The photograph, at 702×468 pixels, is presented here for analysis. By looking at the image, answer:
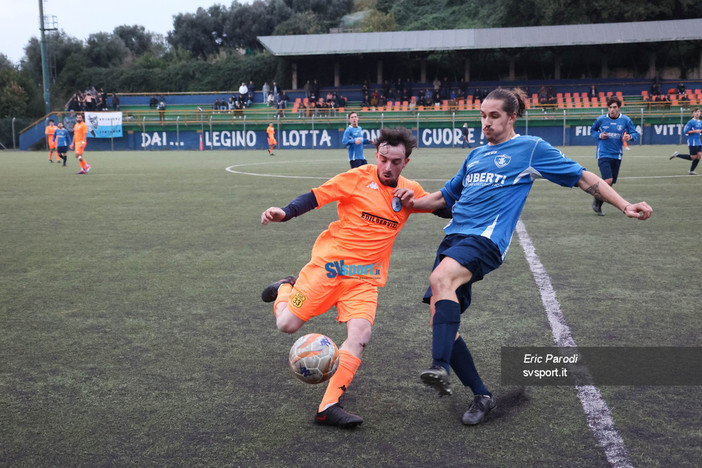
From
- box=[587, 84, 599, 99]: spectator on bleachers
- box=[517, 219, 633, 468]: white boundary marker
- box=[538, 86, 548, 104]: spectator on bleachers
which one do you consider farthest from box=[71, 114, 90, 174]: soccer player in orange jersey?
box=[587, 84, 599, 99]: spectator on bleachers

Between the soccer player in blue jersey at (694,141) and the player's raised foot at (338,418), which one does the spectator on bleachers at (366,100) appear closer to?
the soccer player in blue jersey at (694,141)

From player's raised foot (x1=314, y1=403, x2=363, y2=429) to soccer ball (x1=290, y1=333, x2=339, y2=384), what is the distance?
0.17 m

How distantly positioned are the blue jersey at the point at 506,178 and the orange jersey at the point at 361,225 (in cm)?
A: 41

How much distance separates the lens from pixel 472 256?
372cm

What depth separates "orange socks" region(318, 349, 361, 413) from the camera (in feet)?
12.2

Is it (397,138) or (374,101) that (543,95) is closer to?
(374,101)

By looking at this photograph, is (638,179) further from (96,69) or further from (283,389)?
(96,69)

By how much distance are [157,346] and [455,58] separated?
52603 millimetres

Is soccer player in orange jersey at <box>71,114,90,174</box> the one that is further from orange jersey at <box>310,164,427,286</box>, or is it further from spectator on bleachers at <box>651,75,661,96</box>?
spectator on bleachers at <box>651,75,661,96</box>

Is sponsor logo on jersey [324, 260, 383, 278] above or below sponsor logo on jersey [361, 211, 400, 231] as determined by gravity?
A: below

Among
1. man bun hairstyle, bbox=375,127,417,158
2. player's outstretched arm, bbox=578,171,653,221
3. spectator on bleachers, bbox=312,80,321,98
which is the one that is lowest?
player's outstretched arm, bbox=578,171,653,221

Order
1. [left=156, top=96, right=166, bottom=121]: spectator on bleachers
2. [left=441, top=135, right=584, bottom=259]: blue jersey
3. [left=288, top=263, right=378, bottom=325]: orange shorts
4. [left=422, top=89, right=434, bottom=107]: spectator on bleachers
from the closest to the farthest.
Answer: [left=441, top=135, right=584, bottom=259]: blue jersey < [left=288, top=263, right=378, bottom=325]: orange shorts < [left=156, top=96, right=166, bottom=121]: spectator on bleachers < [left=422, top=89, right=434, bottom=107]: spectator on bleachers

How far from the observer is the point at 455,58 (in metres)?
54.5

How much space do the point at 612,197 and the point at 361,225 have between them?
57.9 inches
